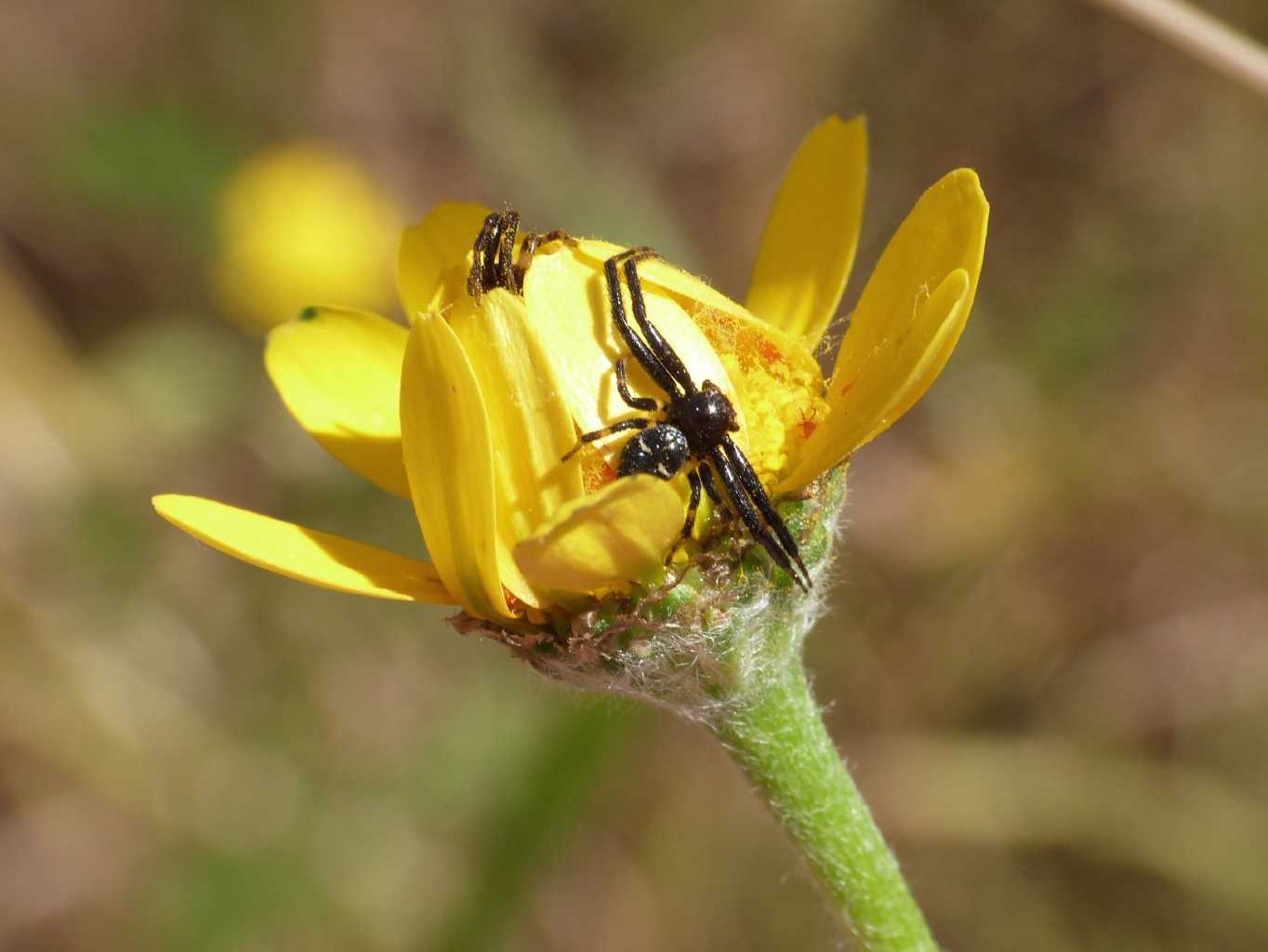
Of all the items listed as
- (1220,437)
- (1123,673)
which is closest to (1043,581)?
(1123,673)

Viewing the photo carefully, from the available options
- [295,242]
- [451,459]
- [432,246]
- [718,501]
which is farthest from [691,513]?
[295,242]

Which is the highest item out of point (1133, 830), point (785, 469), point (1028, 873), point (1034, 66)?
point (1034, 66)

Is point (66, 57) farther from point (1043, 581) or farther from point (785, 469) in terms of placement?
point (785, 469)

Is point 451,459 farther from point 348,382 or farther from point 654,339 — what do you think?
point 348,382

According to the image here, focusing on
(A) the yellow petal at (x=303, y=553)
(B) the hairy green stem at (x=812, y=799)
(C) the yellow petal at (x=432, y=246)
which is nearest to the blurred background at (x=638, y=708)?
(B) the hairy green stem at (x=812, y=799)

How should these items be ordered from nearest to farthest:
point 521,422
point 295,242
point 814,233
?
point 521,422 < point 814,233 < point 295,242

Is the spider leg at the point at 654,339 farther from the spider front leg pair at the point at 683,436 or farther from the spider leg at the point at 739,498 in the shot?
the spider leg at the point at 739,498
